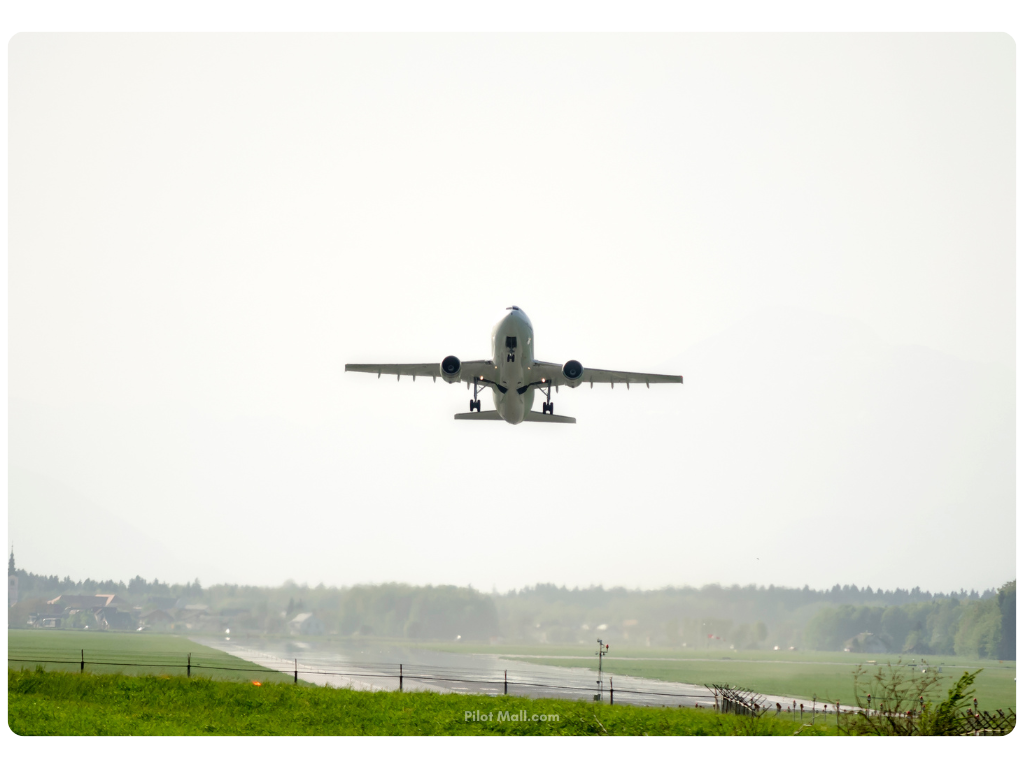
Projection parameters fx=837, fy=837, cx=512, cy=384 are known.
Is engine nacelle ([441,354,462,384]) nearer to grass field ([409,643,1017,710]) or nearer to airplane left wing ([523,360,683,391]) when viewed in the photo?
airplane left wing ([523,360,683,391])

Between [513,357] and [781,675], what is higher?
[513,357]

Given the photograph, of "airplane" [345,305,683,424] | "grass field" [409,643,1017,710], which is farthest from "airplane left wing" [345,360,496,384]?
"grass field" [409,643,1017,710]

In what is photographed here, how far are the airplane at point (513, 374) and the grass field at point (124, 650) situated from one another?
24.7 meters

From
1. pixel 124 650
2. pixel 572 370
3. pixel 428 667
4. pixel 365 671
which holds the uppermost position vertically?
pixel 572 370

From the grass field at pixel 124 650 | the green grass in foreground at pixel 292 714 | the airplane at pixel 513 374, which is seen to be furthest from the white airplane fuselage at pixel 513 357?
the grass field at pixel 124 650

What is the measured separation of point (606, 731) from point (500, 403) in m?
15.6

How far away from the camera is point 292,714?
2581cm

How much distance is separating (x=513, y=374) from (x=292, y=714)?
575 inches

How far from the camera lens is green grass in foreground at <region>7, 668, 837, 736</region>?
22.3 m

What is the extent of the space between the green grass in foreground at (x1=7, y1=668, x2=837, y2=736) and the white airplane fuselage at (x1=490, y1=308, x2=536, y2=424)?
39.7 feet

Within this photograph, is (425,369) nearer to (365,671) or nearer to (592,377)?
(592,377)

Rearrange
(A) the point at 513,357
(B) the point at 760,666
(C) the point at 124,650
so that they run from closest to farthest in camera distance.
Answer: (A) the point at 513,357
(C) the point at 124,650
(B) the point at 760,666

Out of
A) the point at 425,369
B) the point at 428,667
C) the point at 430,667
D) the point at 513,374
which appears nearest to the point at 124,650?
the point at 428,667

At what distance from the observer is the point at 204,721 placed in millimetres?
23828
